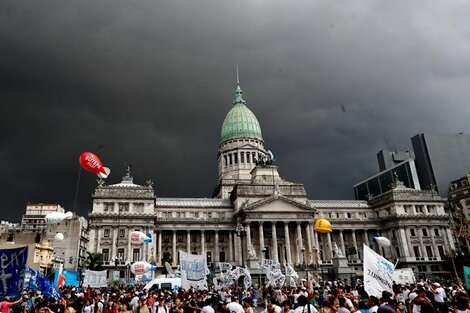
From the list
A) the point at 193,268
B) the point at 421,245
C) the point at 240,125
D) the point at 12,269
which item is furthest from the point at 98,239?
the point at 421,245

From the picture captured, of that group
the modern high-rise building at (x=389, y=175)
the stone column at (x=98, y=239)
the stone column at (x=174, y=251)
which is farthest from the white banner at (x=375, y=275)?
the modern high-rise building at (x=389, y=175)

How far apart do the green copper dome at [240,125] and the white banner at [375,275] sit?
278 feet

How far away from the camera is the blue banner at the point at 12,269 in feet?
43.7

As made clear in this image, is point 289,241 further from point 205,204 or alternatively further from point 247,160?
point 247,160

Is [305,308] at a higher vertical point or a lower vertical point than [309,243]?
lower

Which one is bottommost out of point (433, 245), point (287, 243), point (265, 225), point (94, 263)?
point (94, 263)

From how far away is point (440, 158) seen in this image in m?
110

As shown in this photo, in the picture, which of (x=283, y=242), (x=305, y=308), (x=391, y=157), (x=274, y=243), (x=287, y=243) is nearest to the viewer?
(x=305, y=308)

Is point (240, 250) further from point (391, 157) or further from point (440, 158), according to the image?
point (391, 157)

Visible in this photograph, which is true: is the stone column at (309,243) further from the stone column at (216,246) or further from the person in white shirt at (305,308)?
the person in white shirt at (305,308)

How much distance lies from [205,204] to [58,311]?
6704 centimetres

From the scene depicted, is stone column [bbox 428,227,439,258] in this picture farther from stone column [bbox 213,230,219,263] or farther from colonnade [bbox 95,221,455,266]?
stone column [bbox 213,230,219,263]

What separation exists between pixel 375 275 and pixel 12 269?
575 inches

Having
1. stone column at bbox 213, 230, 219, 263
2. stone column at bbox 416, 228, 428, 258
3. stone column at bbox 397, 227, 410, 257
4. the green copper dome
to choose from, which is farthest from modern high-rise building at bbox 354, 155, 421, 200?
stone column at bbox 213, 230, 219, 263
